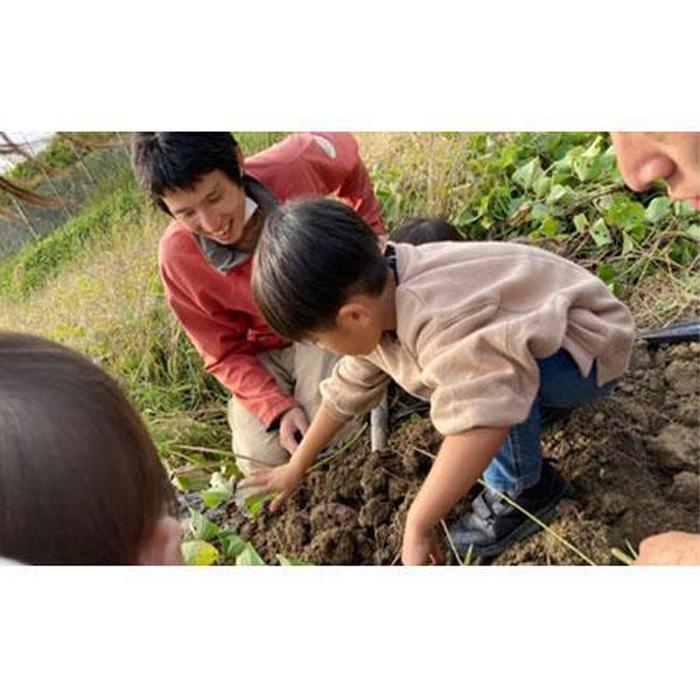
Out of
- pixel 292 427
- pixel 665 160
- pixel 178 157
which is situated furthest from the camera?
pixel 292 427

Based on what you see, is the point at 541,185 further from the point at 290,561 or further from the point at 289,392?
the point at 290,561

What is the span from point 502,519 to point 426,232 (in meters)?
0.37

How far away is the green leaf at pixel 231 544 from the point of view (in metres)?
0.98

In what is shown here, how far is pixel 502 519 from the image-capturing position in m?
0.99

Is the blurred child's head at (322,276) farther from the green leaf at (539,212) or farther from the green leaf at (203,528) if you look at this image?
the green leaf at (539,212)

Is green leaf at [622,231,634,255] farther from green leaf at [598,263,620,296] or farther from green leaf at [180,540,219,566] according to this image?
green leaf at [180,540,219,566]

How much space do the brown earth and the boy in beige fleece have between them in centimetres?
7

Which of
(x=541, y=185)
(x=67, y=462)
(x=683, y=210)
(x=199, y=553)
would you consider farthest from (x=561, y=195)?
(x=67, y=462)

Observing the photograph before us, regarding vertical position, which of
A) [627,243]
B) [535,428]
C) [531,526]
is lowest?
[531,526]

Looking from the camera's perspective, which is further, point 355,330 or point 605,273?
point 605,273

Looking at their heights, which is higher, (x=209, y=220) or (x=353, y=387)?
(x=209, y=220)

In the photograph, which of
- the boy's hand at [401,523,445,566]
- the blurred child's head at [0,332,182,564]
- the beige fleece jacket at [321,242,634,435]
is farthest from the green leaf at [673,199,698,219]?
the blurred child's head at [0,332,182,564]

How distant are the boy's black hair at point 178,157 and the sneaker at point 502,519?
471mm

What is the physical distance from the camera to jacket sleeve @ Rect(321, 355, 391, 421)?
39.1 inches
